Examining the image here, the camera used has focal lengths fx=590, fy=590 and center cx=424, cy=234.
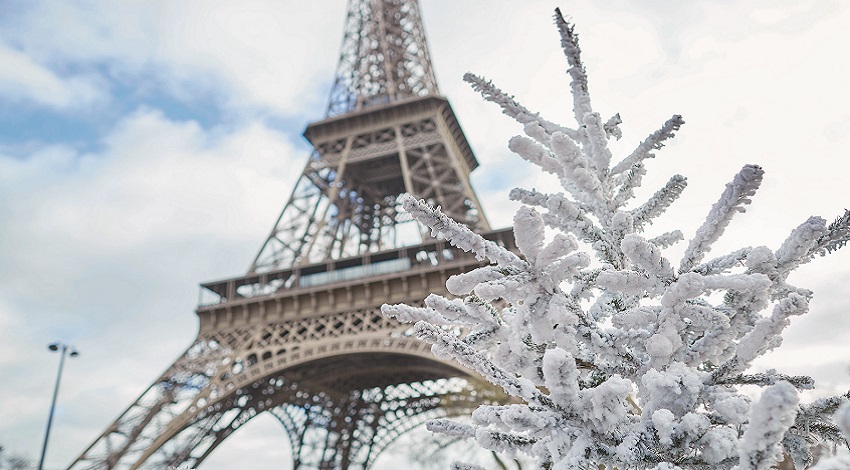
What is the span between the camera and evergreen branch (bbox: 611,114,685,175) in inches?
124

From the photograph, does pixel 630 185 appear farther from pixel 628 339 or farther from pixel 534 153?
pixel 628 339

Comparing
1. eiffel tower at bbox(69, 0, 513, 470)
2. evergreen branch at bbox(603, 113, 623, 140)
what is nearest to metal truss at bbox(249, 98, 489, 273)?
eiffel tower at bbox(69, 0, 513, 470)

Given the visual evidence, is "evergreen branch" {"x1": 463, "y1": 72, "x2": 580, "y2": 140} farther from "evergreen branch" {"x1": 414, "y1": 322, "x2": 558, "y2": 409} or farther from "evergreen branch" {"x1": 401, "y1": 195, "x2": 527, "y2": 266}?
"evergreen branch" {"x1": 414, "y1": 322, "x2": 558, "y2": 409}

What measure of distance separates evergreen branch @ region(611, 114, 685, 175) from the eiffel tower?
11.9m

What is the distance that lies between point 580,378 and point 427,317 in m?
0.83

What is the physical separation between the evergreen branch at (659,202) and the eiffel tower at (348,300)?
39.2ft

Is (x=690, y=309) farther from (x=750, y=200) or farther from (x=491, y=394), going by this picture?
(x=491, y=394)

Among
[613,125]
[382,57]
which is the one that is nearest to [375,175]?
[382,57]

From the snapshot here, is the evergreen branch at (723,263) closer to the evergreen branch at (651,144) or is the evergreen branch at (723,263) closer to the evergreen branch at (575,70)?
the evergreen branch at (651,144)

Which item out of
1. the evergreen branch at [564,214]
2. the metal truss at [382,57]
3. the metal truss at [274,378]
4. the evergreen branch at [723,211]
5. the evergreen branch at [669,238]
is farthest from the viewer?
the metal truss at [382,57]

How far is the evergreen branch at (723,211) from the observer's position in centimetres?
211

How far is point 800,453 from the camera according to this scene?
2.57 m

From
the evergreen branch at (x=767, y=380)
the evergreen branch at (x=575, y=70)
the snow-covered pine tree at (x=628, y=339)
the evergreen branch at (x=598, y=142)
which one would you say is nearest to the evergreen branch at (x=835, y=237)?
the snow-covered pine tree at (x=628, y=339)

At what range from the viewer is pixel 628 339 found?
278 cm
